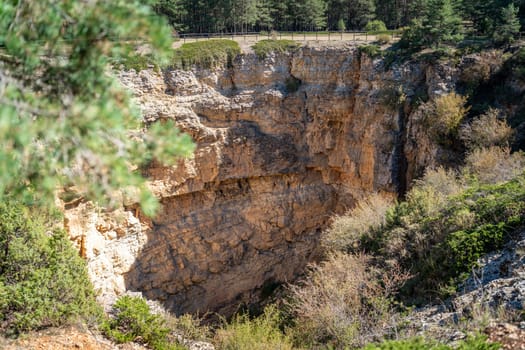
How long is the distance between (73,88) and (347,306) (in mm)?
9041

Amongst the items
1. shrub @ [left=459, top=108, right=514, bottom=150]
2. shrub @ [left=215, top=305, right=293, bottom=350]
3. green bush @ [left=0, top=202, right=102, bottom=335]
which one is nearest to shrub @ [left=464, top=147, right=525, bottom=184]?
shrub @ [left=459, top=108, right=514, bottom=150]

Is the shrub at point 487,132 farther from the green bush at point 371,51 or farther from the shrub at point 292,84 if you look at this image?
the shrub at point 292,84

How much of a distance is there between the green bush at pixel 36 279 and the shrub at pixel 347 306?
5928 millimetres

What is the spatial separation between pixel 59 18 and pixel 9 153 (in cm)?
156

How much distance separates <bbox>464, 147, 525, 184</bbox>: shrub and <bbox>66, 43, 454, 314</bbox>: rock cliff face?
11.4ft

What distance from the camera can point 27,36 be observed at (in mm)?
4473

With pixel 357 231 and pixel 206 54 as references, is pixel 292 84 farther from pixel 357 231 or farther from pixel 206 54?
pixel 357 231

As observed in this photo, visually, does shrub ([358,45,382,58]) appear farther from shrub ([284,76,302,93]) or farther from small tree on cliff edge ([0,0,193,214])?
small tree on cliff edge ([0,0,193,214])

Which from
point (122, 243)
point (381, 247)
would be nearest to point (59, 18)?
point (381, 247)

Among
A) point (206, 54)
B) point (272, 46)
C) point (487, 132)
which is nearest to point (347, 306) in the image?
point (487, 132)

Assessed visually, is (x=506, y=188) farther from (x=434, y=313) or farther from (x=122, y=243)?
(x=122, y=243)

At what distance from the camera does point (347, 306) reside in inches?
431

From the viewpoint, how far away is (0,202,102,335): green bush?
9.55 metres

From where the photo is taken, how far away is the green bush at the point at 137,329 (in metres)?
10.7
